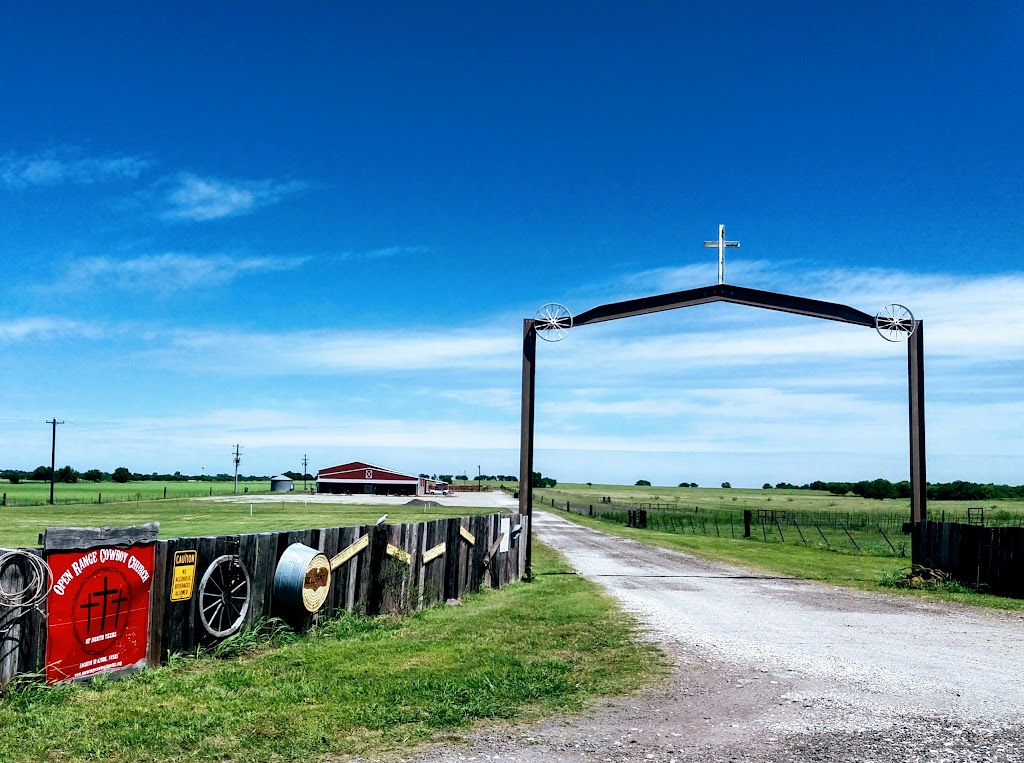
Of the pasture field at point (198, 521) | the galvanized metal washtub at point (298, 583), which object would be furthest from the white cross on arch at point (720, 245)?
the pasture field at point (198, 521)

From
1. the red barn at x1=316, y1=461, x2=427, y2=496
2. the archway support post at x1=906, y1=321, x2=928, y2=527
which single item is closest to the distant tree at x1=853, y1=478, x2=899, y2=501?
the red barn at x1=316, y1=461, x2=427, y2=496

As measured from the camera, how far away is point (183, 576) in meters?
10.0

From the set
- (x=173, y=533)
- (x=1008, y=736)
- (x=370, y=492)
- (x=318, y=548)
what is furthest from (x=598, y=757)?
(x=370, y=492)

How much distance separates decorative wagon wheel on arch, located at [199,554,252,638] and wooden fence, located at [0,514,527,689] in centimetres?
6

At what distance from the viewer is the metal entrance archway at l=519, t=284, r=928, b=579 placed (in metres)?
19.9

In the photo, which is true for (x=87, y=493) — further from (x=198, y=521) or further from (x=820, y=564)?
(x=820, y=564)

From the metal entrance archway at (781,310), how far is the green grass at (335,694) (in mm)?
7835

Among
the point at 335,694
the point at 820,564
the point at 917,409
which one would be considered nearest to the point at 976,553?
the point at 917,409

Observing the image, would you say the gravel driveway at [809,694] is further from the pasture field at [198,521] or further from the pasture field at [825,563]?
the pasture field at [198,521]

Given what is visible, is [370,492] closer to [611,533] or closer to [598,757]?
[611,533]

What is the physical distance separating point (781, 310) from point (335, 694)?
587 inches

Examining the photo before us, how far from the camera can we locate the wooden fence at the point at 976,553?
1708cm

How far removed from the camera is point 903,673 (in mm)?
9688

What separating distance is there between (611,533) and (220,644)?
116 ft
